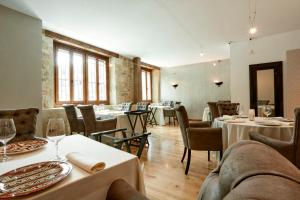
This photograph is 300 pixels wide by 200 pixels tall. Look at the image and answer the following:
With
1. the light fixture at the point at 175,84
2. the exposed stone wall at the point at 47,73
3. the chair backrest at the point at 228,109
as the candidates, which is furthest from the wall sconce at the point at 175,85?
the exposed stone wall at the point at 47,73

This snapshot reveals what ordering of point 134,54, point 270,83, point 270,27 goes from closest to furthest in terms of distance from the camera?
1. point 270,27
2. point 270,83
3. point 134,54

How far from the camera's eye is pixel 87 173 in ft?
2.49

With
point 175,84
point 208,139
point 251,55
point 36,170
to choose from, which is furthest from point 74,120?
point 175,84

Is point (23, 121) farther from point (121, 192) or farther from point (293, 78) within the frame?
point (293, 78)

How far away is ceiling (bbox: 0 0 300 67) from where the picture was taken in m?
3.25

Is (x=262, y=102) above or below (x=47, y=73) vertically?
below

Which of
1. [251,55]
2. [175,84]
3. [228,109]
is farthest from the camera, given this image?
[175,84]

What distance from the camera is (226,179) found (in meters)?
0.59

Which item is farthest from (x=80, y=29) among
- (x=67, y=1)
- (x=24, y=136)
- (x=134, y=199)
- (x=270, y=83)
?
(x=270, y=83)

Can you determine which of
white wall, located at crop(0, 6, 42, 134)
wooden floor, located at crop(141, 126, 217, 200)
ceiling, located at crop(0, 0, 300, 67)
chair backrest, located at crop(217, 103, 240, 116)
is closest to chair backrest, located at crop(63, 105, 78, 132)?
white wall, located at crop(0, 6, 42, 134)

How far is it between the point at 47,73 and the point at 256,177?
5142mm

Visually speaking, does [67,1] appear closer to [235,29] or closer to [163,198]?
[163,198]

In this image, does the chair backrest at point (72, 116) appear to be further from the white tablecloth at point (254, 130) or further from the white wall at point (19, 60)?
the white tablecloth at point (254, 130)

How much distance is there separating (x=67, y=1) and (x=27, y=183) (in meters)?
3.43
